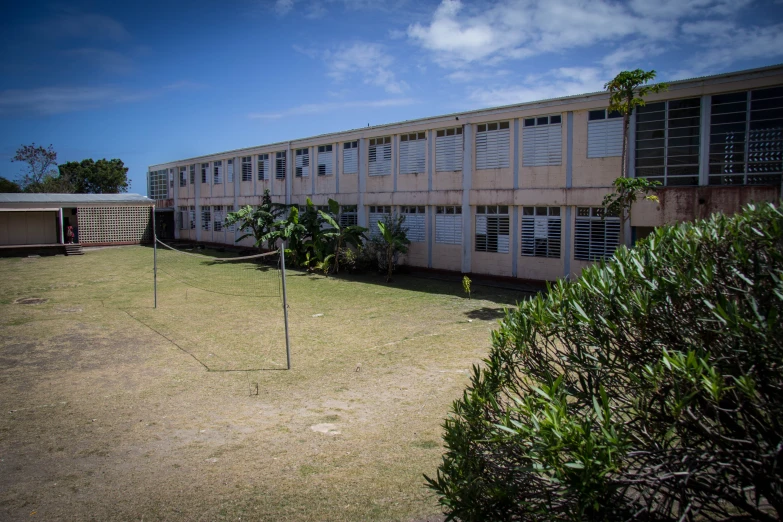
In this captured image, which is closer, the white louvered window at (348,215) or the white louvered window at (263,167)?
the white louvered window at (348,215)

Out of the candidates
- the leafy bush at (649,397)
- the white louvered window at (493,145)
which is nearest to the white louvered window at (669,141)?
the white louvered window at (493,145)

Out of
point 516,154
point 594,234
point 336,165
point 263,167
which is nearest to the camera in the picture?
point 594,234

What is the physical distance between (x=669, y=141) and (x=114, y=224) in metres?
33.6

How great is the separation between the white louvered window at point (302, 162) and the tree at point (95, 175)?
40270 mm

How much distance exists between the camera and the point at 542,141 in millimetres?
17609

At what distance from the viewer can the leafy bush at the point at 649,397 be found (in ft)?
9.29

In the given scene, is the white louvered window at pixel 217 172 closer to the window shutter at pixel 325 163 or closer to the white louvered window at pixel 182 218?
the white louvered window at pixel 182 218

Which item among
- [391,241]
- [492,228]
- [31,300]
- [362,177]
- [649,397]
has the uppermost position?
[362,177]

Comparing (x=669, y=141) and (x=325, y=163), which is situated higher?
(x=325, y=163)

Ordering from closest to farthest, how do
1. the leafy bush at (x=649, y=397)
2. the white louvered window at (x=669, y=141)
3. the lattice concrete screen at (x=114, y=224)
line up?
the leafy bush at (x=649, y=397) < the white louvered window at (x=669, y=141) < the lattice concrete screen at (x=114, y=224)

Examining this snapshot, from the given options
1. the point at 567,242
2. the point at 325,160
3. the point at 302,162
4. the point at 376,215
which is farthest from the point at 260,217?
the point at 567,242

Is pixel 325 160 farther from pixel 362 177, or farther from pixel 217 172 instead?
pixel 217 172

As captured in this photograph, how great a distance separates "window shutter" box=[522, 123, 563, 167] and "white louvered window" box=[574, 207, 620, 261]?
1963mm

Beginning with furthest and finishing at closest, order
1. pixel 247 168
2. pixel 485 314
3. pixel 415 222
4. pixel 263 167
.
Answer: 1. pixel 247 168
2. pixel 263 167
3. pixel 415 222
4. pixel 485 314
